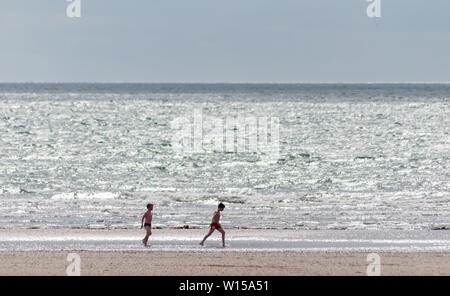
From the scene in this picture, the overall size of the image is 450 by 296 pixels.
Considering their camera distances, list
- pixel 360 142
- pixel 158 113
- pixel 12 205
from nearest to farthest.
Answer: pixel 12 205 → pixel 360 142 → pixel 158 113

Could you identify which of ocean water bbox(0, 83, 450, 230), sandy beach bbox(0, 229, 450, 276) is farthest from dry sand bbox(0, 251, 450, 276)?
ocean water bbox(0, 83, 450, 230)

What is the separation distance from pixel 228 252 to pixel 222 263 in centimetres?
144

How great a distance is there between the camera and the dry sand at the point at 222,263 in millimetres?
15391

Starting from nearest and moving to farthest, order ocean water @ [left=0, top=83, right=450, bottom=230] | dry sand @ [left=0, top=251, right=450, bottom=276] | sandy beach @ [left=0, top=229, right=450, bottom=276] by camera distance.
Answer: dry sand @ [left=0, top=251, right=450, bottom=276] → sandy beach @ [left=0, top=229, right=450, bottom=276] → ocean water @ [left=0, top=83, right=450, bottom=230]

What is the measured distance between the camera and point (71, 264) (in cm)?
1591

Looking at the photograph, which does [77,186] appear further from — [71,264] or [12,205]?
[71,264]

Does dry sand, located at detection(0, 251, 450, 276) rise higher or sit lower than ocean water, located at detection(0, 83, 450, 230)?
higher

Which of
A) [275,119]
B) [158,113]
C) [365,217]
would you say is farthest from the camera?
[158,113]

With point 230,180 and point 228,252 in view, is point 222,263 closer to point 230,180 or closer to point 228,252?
point 228,252

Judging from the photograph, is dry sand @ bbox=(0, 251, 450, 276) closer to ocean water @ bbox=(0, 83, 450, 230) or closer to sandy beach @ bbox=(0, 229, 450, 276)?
sandy beach @ bbox=(0, 229, 450, 276)

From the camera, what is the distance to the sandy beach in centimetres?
1559

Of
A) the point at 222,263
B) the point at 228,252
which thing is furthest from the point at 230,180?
the point at 222,263
